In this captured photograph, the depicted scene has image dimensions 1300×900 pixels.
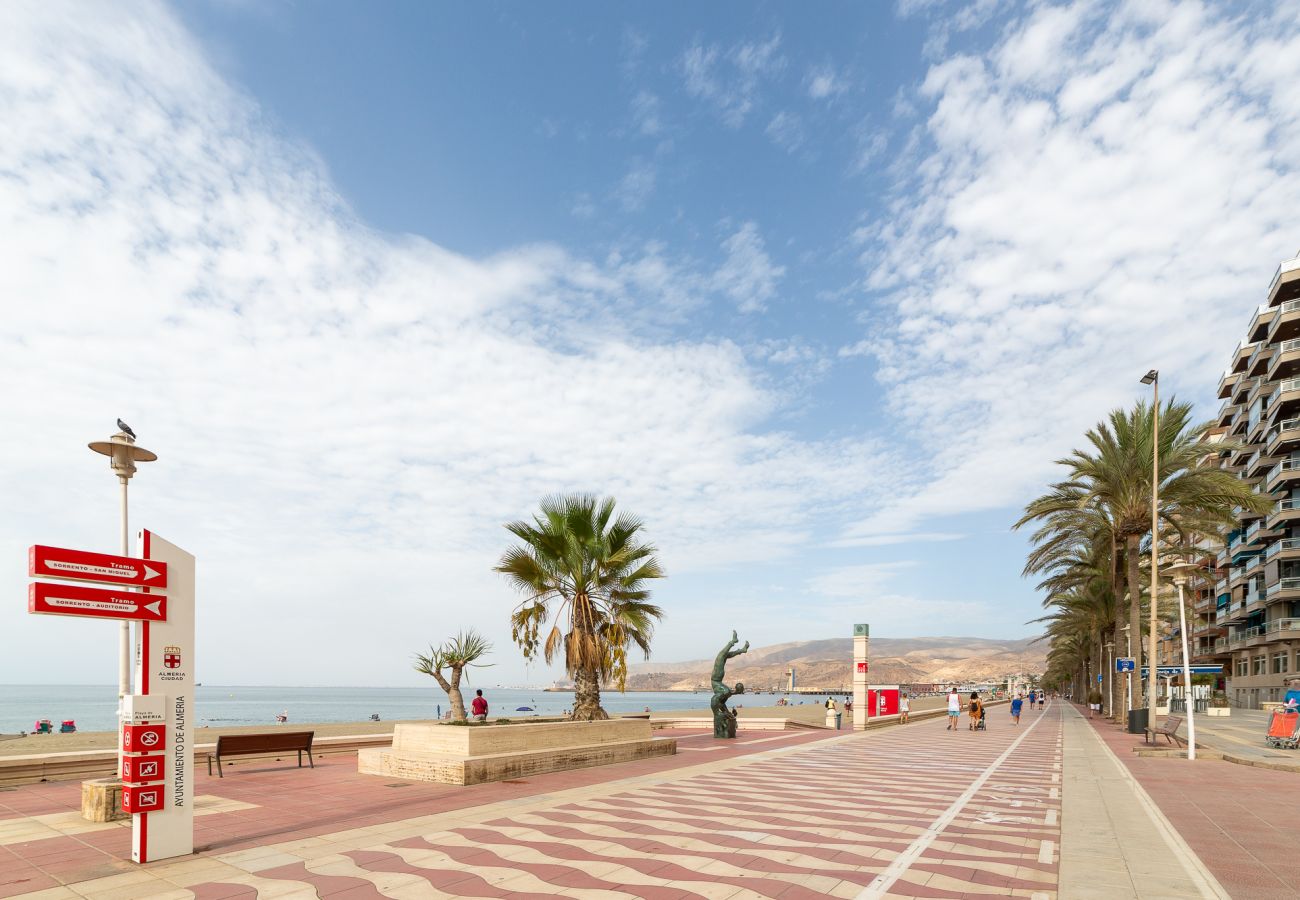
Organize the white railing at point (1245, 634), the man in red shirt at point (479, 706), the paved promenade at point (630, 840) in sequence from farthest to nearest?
the white railing at point (1245, 634) < the man in red shirt at point (479, 706) < the paved promenade at point (630, 840)

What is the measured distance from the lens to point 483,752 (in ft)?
44.7

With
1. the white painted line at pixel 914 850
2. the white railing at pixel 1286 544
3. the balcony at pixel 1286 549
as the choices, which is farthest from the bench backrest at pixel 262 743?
the white railing at pixel 1286 544

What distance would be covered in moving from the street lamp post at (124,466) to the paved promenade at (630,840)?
1.79 meters

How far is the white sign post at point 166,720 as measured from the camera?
7.88 metres

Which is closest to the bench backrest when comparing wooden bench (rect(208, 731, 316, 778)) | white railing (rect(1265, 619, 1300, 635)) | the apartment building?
wooden bench (rect(208, 731, 316, 778))

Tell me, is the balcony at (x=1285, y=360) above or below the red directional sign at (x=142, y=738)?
above

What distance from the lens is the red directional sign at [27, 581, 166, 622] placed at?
7.49 metres

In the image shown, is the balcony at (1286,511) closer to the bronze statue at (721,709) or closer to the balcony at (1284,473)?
the balcony at (1284,473)

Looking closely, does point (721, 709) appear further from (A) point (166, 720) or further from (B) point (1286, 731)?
(A) point (166, 720)

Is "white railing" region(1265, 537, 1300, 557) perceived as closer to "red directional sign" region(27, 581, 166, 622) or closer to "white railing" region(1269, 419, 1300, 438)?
"white railing" region(1269, 419, 1300, 438)

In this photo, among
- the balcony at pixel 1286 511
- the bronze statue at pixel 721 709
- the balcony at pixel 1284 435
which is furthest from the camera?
the balcony at pixel 1286 511

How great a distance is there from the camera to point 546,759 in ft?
47.0

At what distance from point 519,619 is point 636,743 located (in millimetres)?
3739

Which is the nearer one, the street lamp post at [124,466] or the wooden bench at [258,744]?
the street lamp post at [124,466]
